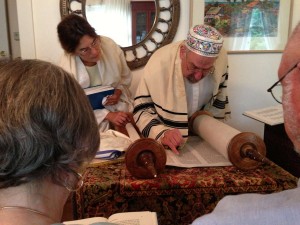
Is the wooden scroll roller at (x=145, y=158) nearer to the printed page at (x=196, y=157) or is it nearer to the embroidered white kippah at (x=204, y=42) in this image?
the printed page at (x=196, y=157)

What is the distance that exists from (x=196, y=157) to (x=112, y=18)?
1.31 m

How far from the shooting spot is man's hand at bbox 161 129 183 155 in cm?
152

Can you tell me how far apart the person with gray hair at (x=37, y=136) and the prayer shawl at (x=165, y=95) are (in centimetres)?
96

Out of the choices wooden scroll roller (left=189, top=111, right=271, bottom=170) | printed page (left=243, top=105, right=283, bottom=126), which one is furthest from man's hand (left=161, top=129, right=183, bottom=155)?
printed page (left=243, top=105, right=283, bottom=126)

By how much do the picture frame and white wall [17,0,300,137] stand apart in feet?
0.21

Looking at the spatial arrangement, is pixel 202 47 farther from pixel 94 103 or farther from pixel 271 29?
pixel 271 29

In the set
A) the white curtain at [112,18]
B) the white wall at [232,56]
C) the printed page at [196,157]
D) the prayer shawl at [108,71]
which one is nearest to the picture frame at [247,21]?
the white wall at [232,56]

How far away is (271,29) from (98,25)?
1285 mm

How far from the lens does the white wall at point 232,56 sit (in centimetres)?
237

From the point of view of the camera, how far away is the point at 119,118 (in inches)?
77.8

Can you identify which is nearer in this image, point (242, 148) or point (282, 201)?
point (282, 201)

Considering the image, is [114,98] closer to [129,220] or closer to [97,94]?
[97,94]

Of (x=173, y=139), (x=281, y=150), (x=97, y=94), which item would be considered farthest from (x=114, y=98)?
(x=281, y=150)

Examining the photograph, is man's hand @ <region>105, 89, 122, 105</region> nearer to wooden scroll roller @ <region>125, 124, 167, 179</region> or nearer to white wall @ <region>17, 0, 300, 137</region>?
white wall @ <region>17, 0, 300, 137</region>
